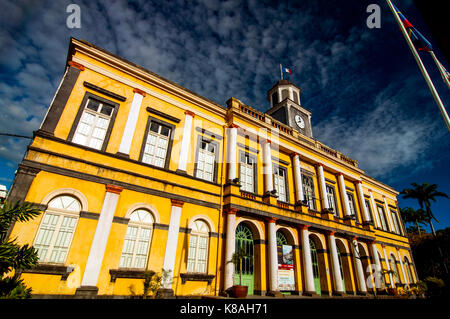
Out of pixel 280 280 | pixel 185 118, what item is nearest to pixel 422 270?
pixel 280 280

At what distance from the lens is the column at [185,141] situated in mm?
11795

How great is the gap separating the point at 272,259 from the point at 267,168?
518 centimetres

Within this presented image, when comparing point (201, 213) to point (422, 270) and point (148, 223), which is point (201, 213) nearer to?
point (148, 223)

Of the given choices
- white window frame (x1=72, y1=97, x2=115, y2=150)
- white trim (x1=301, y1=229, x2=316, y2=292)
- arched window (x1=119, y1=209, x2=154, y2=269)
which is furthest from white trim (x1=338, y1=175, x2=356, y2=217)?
white window frame (x1=72, y1=97, x2=115, y2=150)

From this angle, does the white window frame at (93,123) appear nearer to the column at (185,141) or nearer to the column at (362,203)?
the column at (185,141)

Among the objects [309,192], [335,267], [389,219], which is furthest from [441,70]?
[389,219]

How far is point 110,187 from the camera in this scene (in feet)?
30.9

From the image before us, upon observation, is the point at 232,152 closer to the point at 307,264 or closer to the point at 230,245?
the point at 230,245

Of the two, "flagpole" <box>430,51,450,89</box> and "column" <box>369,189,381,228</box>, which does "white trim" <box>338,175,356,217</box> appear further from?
"flagpole" <box>430,51,450,89</box>

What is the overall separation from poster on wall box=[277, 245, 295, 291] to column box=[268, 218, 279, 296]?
1.19 metres

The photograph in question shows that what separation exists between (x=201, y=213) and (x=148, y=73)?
25.3ft

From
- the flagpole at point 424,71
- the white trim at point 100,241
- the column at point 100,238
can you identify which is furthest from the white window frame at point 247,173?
the flagpole at point 424,71

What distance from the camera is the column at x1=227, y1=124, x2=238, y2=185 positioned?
12913 mm

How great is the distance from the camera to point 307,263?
44.4 ft
